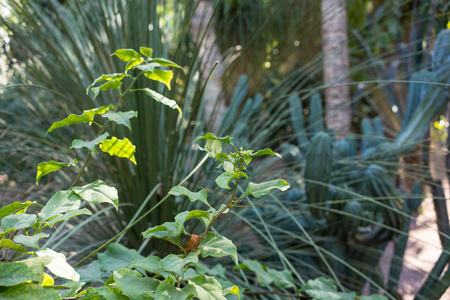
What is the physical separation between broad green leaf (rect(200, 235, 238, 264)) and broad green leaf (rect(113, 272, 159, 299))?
0.06m

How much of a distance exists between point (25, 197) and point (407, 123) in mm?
1276

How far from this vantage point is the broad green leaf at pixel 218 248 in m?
0.47

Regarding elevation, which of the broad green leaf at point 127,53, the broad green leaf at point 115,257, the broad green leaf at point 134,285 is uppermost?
the broad green leaf at point 127,53

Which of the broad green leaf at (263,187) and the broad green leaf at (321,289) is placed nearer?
the broad green leaf at (263,187)

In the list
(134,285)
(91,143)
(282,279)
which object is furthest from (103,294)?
(282,279)

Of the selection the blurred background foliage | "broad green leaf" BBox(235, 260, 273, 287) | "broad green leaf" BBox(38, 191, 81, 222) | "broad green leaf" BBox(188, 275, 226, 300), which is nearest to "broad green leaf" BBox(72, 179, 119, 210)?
"broad green leaf" BBox(38, 191, 81, 222)

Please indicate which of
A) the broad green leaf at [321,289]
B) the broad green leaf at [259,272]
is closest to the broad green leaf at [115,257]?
the broad green leaf at [259,272]

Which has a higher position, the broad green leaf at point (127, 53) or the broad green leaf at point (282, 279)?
the broad green leaf at point (127, 53)

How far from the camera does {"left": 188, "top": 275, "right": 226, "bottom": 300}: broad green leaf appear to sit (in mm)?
438

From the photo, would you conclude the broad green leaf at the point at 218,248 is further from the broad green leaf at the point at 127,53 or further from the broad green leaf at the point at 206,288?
the broad green leaf at the point at 127,53

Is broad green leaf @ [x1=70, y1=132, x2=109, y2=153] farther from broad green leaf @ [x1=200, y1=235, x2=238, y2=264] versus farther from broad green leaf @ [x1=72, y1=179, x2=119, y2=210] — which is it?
broad green leaf @ [x1=200, y1=235, x2=238, y2=264]

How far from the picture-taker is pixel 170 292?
0.44m

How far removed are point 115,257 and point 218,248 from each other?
282 mm

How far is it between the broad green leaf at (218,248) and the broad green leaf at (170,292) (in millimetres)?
41
